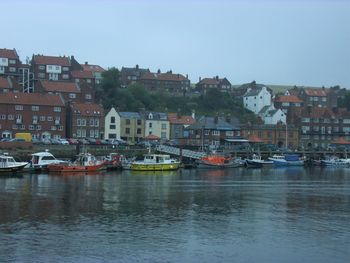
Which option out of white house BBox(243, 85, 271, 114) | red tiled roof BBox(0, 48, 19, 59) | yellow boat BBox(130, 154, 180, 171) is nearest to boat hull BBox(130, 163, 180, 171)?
yellow boat BBox(130, 154, 180, 171)

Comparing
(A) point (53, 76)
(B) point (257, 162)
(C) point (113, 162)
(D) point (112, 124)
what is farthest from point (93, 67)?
(C) point (113, 162)

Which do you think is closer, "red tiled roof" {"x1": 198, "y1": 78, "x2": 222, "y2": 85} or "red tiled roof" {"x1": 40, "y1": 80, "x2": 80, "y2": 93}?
"red tiled roof" {"x1": 40, "y1": 80, "x2": 80, "y2": 93}

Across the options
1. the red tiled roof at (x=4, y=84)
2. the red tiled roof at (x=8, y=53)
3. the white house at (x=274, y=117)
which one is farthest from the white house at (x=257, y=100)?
the red tiled roof at (x=4, y=84)

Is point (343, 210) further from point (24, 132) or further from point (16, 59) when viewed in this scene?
point (16, 59)

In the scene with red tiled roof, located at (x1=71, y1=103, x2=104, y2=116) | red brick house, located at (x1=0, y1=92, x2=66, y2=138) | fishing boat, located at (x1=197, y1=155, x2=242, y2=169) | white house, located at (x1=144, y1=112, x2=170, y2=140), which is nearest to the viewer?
fishing boat, located at (x1=197, y1=155, x2=242, y2=169)

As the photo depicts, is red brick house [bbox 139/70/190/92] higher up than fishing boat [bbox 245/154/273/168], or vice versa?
red brick house [bbox 139/70/190/92]

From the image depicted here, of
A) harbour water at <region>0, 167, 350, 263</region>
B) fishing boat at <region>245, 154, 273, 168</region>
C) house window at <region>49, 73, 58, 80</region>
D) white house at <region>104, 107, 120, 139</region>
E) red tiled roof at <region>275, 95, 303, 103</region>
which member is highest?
house window at <region>49, 73, 58, 80</region>

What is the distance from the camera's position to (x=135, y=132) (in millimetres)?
123125

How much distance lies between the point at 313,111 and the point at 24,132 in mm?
73775

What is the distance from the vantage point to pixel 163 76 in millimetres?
170375

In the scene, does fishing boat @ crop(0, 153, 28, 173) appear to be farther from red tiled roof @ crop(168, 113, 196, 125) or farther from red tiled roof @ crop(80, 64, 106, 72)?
red tiled roof @ crop(80, 64, 106, 72)

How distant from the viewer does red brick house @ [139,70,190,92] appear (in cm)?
16720

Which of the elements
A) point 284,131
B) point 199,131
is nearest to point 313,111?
point 284,131

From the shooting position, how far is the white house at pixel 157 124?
12412 cm
